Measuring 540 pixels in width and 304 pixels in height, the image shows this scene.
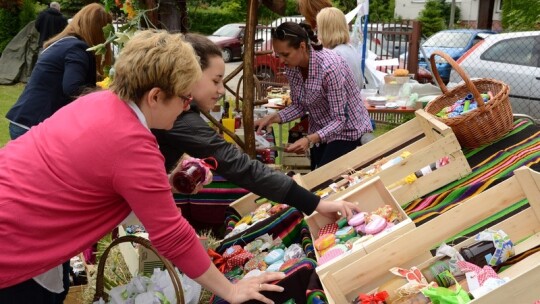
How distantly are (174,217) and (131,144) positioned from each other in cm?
23

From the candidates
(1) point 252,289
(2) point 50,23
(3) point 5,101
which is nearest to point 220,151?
(1) point 252,289

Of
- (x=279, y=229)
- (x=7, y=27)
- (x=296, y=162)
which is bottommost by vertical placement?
(x=7, y=27)

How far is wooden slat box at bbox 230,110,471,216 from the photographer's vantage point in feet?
8.83

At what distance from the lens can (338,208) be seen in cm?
222

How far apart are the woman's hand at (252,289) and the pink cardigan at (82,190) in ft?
0.45

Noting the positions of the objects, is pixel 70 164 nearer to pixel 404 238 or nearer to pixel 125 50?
pixel 125 50

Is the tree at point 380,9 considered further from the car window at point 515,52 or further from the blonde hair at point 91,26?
the blonde hair at point 91,26

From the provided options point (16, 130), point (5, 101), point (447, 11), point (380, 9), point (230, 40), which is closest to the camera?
point (16, 130)

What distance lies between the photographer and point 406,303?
1735 mm

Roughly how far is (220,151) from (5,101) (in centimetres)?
966

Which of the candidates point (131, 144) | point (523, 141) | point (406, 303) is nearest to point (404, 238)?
point (406, 303)

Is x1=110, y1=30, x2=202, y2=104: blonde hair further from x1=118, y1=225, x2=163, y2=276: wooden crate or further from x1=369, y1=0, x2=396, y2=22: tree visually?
x1=369, y1=0, x2=396, y2=22: tree

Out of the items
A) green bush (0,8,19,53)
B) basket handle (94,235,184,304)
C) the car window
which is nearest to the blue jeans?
basket handle (94,235,184,304)

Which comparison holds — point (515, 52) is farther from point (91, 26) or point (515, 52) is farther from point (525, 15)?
point (91, 26)
